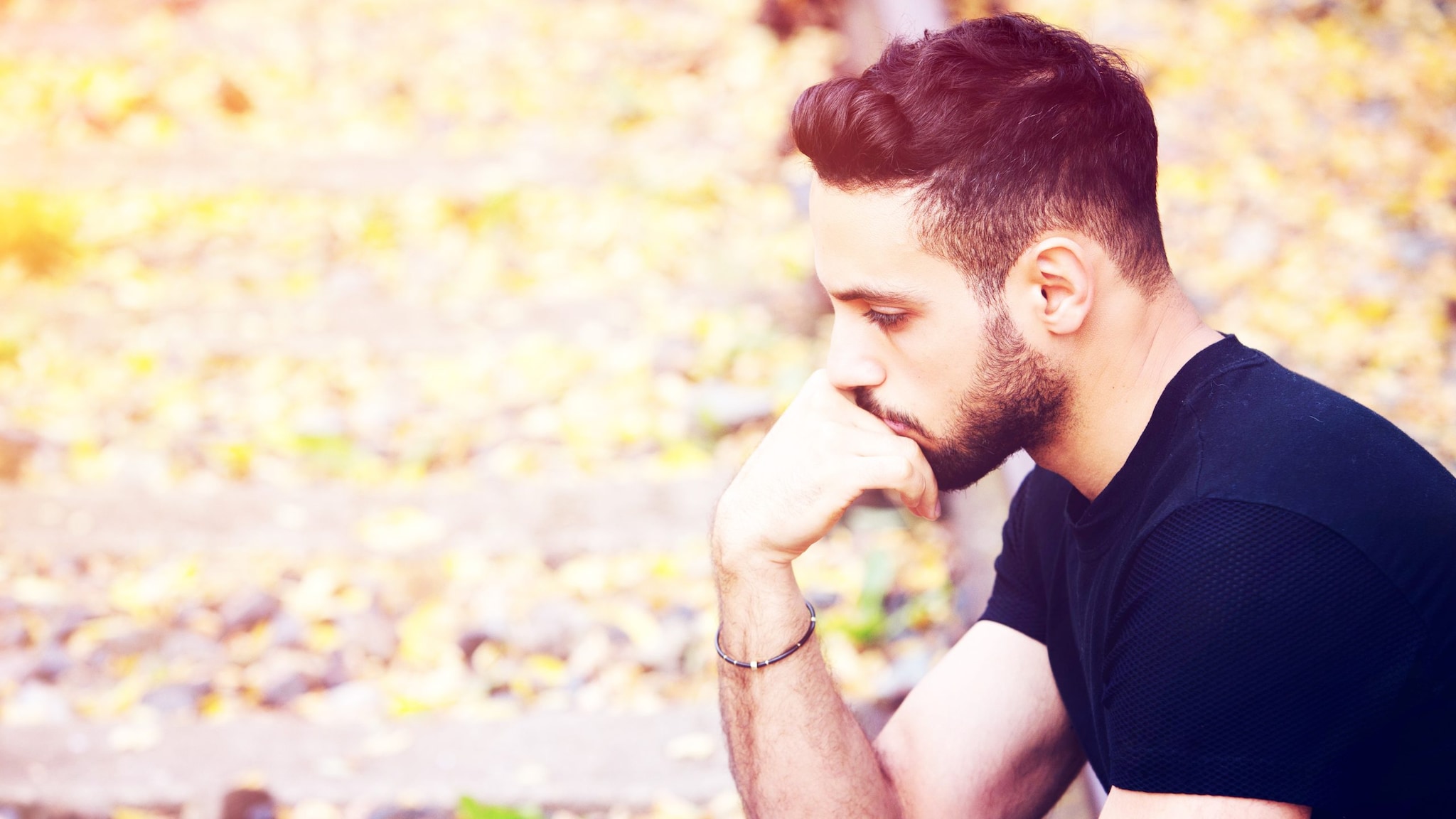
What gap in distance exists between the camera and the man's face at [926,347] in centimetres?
188

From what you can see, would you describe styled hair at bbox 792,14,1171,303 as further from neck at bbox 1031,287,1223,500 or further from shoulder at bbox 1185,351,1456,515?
shoulder at bbox 1185,351,1456,515

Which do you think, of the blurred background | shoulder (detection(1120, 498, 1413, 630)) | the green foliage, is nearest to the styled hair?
shoulder (detection(1120, 498, 1413, 630))

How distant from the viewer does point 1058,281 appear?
1820 millimetres

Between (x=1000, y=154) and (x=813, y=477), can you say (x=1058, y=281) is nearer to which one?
(x=1000, y=154)

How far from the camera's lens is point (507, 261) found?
17.2 ft

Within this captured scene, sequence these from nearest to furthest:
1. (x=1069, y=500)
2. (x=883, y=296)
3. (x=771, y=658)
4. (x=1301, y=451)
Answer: (x=1301, y=451)
(x=883, y=296)
(x=1069, y=500)
(x=771, y=658)

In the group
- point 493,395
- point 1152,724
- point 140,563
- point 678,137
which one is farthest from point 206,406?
point 1152,724

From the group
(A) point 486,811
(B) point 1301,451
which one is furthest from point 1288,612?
(A) point 486,811

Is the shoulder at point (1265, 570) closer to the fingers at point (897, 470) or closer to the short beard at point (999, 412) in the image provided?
the short beard at point (999, 412)

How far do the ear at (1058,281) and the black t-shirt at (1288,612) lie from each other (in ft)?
0.75

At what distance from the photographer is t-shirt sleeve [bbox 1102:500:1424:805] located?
4.90 ft

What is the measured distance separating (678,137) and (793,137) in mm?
4054

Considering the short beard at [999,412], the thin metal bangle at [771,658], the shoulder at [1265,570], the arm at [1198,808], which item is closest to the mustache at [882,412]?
the short beard at [999,412]

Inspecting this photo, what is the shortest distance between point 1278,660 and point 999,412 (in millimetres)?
609
